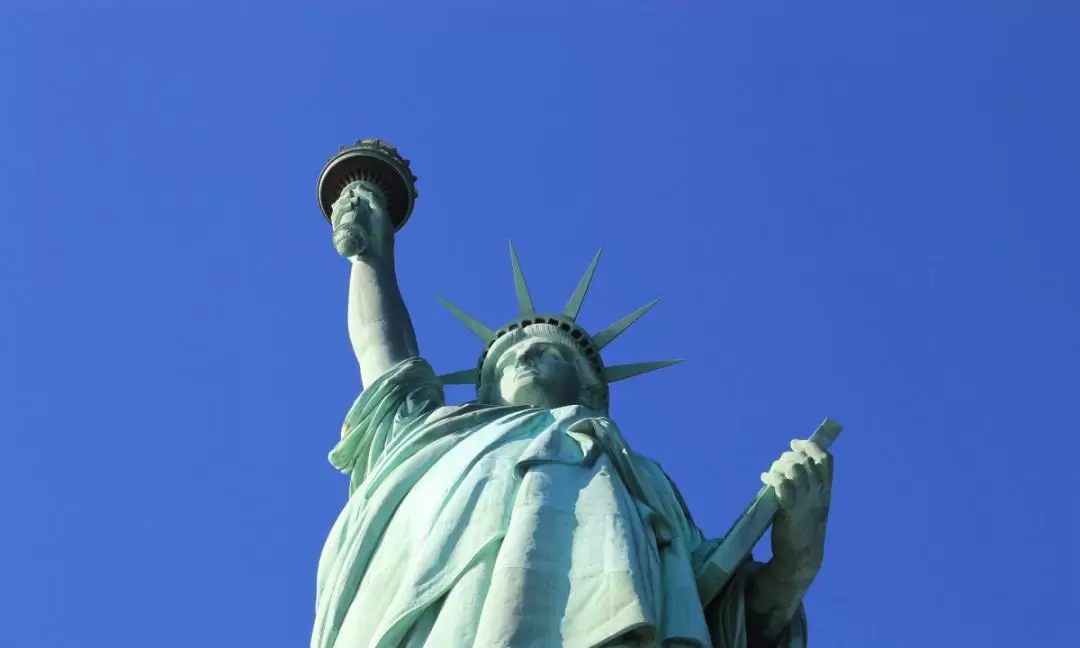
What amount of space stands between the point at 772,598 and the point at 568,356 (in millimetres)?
3062

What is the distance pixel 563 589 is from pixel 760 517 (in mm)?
1625

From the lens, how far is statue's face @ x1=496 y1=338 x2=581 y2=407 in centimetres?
1345

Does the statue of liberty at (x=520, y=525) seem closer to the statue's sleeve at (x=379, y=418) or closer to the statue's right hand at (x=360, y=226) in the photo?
the statue's sleeve at (x=379, y=418)

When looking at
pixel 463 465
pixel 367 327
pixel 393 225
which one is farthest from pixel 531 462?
pixel 393 225

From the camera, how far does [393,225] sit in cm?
1544

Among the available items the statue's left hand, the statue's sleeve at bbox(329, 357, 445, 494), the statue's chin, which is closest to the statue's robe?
the statue's sleeve at bbox(329, 357, 445, 494)

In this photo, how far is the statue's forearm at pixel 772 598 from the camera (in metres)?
11.5

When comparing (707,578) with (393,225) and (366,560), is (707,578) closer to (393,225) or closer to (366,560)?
(366,560)

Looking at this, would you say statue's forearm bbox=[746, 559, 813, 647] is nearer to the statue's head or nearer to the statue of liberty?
the statue of liberty

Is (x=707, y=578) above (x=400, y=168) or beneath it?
beneath

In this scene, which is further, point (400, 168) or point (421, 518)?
point (400, 168)

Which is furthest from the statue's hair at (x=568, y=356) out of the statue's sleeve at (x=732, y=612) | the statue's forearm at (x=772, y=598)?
the statue's forearm at (x=772, y=598)

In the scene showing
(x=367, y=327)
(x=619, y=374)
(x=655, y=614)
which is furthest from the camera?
(x=619, y=374)

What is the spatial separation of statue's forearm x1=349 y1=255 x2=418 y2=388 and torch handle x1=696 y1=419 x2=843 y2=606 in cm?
285
